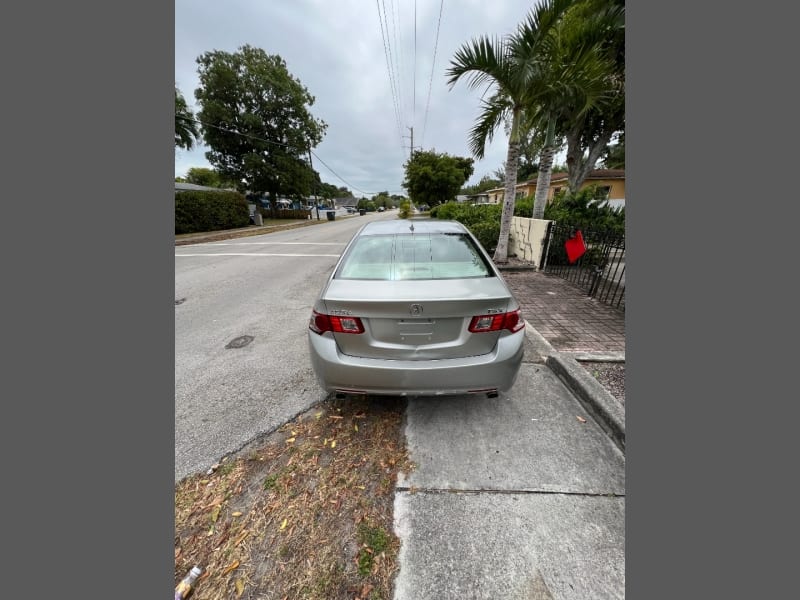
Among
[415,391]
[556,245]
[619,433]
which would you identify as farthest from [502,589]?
[556,245]

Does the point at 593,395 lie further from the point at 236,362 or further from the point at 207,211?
the point at 207,211

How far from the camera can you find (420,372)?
2.08m

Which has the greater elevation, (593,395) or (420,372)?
(420,372)

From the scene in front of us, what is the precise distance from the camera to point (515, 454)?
215cm

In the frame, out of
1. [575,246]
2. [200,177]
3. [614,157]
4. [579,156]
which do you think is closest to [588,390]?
[575,246]

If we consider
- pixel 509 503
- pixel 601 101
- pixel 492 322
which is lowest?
pixel 509 503

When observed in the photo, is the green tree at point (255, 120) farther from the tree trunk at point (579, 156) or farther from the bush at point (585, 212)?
the bush at point (585, 212)

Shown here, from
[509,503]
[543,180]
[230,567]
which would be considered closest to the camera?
[230,567]

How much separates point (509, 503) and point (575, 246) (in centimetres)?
556

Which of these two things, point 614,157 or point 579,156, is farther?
point 614,157

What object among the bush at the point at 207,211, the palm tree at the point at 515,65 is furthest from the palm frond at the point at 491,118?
the bush at the point at 207,211

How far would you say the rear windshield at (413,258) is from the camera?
248cm

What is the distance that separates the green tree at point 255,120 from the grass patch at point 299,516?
3210cm

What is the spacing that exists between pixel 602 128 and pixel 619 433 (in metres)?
16.6
